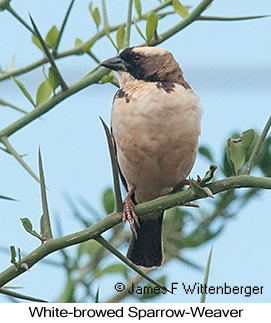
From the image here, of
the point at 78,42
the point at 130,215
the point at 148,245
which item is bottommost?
the point at 148,245

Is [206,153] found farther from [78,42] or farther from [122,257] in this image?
[122,257]

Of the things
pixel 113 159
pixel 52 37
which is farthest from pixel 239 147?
pixel 52 37

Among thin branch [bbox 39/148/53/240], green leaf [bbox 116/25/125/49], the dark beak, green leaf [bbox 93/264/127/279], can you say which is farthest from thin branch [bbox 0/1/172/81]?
thin branch [bbox 39/148/53/240]

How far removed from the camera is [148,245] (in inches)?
123

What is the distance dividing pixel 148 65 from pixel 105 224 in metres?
1.65

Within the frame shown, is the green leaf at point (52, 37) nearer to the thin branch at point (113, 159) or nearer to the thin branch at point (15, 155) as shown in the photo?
the thin branch at point (15, 155)

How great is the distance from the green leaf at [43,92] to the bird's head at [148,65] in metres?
0.70

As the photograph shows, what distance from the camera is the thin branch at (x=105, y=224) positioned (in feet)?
4.60

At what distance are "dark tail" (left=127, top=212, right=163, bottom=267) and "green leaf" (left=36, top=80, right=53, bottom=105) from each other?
80cm

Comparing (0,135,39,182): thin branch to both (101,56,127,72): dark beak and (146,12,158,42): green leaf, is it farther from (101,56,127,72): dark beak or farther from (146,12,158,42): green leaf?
(101,56,127,72): dark beak

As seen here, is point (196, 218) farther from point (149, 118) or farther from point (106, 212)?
point (149, 118)

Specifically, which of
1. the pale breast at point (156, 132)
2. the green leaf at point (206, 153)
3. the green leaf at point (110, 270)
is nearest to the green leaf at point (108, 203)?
the green leaf at point (110, 270)

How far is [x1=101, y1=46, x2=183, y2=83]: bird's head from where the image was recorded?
2.98 meters
